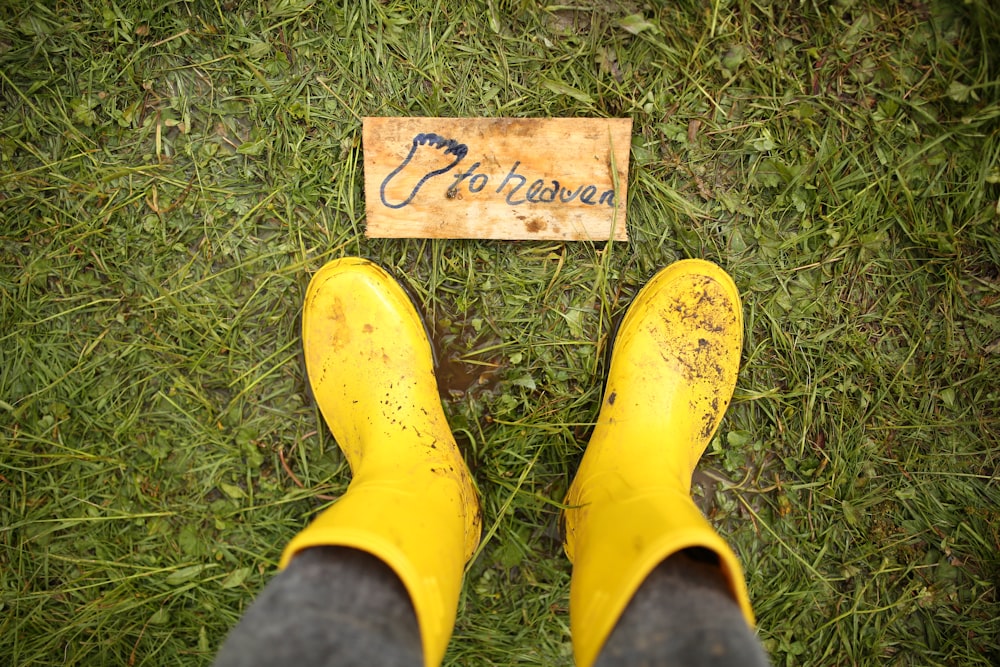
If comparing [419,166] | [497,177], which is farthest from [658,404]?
[419,166]

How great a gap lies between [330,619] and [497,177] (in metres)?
1.24

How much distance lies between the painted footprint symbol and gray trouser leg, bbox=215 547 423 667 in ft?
3.42

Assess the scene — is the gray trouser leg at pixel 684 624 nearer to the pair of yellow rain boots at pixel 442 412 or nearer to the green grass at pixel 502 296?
the pair of yellow rain boots at pixel 442 412

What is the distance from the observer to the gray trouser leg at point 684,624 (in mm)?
927

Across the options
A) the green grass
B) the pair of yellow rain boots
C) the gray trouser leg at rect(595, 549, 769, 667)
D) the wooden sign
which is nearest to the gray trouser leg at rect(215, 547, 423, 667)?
the pair of yellow rain boots

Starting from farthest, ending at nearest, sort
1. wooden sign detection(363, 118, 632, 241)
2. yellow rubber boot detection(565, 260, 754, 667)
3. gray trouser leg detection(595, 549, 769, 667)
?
wooden sign detection(363, 118, 632, 241)
yellow rubber boot detection(565, 260, 754, 667)
gray trouser leg detection(595, 549, 769, 667)

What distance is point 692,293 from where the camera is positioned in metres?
1.69

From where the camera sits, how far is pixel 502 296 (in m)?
1.78

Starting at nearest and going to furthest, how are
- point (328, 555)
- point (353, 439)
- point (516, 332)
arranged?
point (328, 555) → point (353, 439) → point (516, 332)

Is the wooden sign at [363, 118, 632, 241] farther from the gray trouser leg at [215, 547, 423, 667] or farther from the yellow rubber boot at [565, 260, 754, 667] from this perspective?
the gray trouser leg at [215, 547, 423, 667]

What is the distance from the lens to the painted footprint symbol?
1.70m

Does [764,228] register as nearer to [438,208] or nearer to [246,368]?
[438,208]

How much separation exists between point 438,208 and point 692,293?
2.64ft

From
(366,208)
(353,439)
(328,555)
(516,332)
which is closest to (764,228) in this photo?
(516,332)
